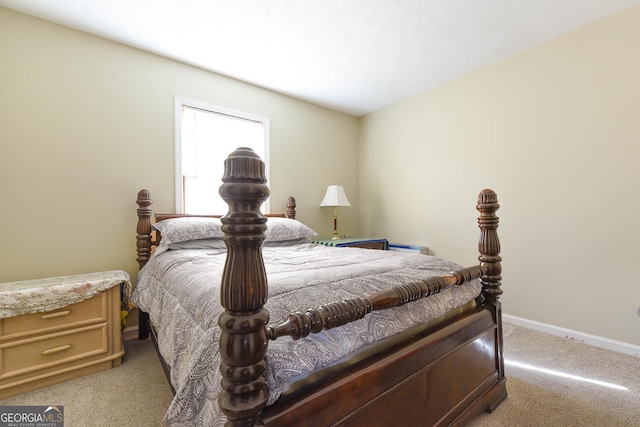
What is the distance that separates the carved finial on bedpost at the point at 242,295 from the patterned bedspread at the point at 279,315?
0.29ft

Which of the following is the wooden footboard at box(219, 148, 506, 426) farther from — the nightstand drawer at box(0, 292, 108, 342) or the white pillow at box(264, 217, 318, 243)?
the nightstand drawer at box(0, 292, 108, 342)

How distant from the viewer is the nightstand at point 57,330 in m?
1.57

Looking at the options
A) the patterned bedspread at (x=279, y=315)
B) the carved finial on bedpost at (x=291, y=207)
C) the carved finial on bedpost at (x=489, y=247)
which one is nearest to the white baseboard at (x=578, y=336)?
the carved finial on bedpost at (x=489, y=247)

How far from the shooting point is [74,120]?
7.10 feet

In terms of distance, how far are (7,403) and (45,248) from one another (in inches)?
38.7

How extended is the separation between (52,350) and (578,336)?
3684mm

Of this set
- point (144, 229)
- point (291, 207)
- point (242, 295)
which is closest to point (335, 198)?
point (291, 207)

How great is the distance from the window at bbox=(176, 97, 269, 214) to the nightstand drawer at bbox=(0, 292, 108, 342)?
3.40 ft

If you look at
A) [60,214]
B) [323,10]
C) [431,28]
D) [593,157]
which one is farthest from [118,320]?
[593,157]

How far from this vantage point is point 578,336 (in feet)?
7.25

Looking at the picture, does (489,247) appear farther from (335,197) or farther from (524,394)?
(335,197)

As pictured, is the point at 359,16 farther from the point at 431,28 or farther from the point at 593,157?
the point at 593,157

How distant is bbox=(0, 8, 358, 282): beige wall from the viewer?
77.6 inches

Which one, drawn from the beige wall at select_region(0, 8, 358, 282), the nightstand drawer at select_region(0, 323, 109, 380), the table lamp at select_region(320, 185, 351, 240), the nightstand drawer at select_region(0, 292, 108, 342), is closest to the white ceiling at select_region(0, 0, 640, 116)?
the beige wall at select_region(0, 8, 358, 282)
